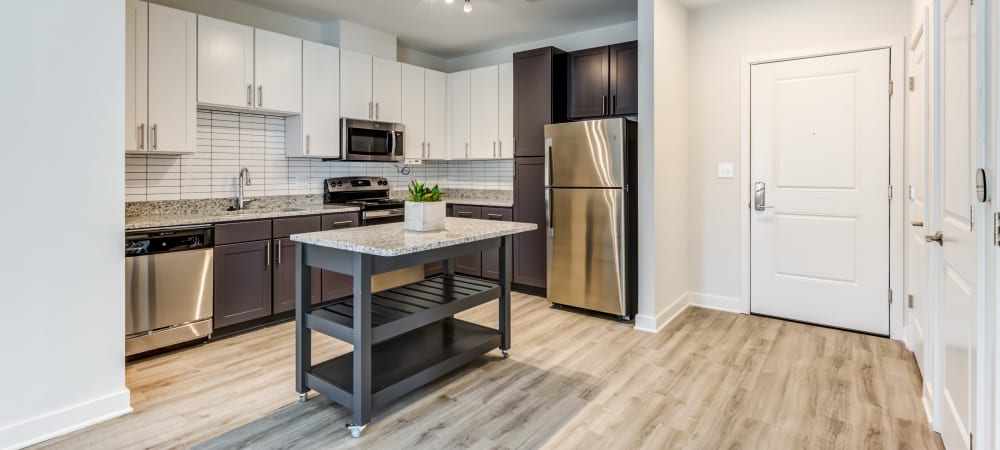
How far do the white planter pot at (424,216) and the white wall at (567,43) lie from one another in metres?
2.72

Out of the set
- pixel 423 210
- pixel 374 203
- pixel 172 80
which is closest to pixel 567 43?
pixel 374 203

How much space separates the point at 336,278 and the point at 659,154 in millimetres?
2758

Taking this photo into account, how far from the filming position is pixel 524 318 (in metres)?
3.93

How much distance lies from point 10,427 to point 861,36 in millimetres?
5169

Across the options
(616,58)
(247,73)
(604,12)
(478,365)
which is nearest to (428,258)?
(478,365)

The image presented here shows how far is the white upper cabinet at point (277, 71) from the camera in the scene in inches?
148

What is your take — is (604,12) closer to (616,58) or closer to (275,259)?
(616,58)

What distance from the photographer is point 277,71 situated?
387cm

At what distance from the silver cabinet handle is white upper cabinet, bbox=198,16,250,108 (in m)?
3.93

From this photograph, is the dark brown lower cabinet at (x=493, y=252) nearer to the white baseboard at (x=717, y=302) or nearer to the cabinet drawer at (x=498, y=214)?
the cabinet drawer at (x=498, y=214)

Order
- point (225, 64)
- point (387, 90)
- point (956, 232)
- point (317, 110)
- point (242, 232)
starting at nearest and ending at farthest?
point (956, 232) → point (242, 232) → point (225, 64) → point (317, 110) → point (387, 90)

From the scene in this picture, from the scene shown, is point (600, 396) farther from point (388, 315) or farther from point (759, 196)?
point (759, 196)

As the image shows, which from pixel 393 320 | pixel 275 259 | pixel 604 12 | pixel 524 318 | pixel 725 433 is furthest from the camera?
pixel 604 12

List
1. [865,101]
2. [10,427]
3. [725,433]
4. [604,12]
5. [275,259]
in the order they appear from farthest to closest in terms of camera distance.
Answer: [604,12]
[275,259]
[865,101]
[725,433]
[10,427]
